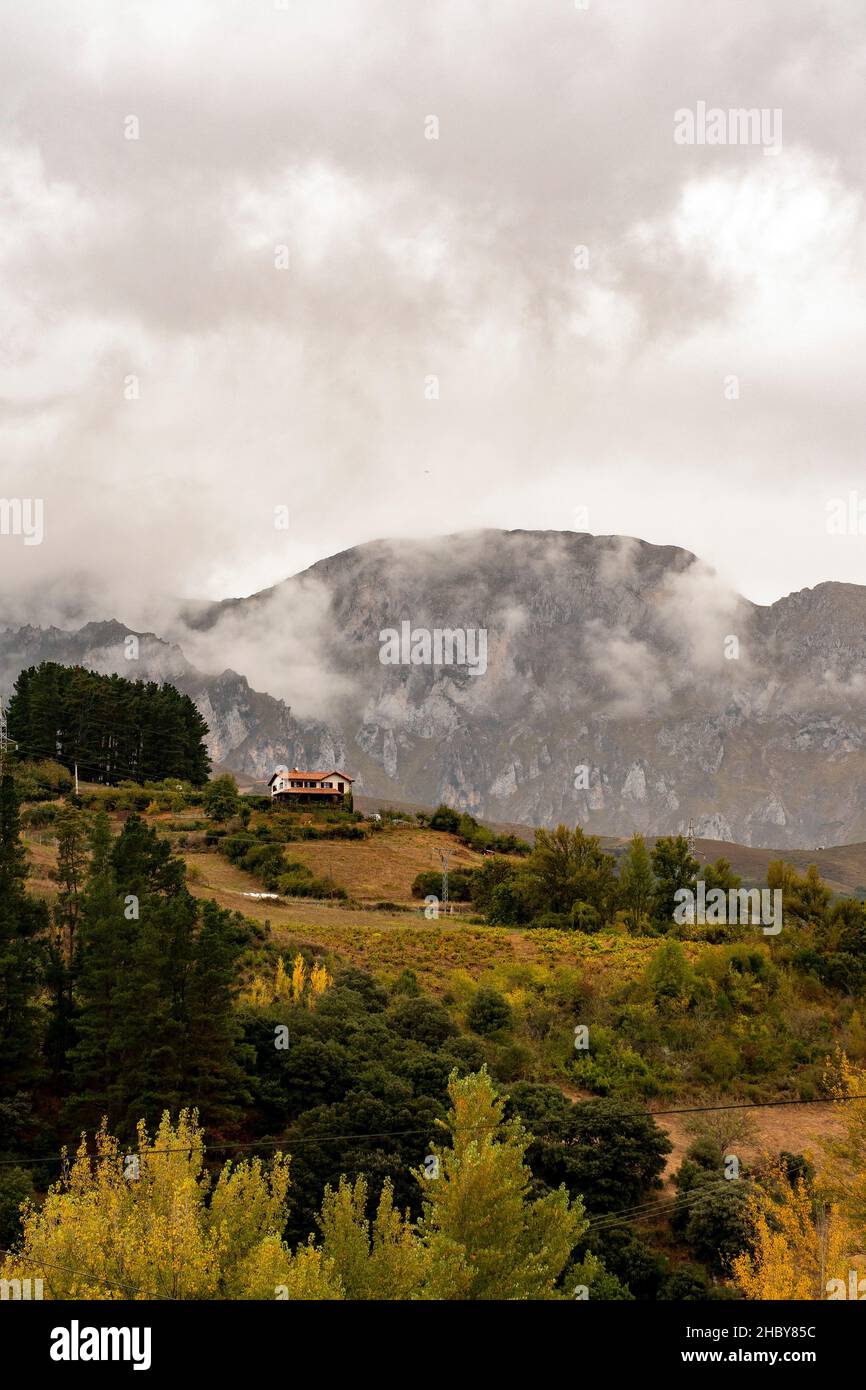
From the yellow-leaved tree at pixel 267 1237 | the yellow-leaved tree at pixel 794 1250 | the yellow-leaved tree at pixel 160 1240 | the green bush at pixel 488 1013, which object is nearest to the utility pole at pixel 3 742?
the green bush at pixel 488 1013

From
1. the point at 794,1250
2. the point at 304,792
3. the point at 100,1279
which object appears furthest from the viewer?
the point at 304,792

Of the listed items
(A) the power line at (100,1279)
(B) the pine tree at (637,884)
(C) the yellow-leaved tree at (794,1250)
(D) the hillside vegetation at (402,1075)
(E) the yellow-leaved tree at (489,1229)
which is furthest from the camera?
(B) the pine tree at (637,884)

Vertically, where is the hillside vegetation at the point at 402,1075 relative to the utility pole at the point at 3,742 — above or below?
below

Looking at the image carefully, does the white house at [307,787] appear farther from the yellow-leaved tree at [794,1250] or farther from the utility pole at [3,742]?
the yellow-leaved tree at [794,1250]

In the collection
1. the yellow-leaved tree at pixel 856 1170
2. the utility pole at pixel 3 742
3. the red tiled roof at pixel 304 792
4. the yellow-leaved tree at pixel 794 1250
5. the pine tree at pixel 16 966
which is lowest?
the yellow-leaved tree at pixel 794 1250

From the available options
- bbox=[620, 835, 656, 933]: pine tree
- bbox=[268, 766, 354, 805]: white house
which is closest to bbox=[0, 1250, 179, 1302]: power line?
bbox=[620, 835, 656, 933]: pine tree

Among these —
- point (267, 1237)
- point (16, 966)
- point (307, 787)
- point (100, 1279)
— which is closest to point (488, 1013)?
point (16, 966)

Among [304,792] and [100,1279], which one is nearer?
[100,1279]

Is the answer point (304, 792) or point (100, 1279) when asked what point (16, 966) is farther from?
point (304, 792)

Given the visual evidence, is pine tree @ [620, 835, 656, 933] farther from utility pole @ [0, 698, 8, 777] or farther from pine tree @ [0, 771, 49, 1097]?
pine tree @ [0, 771, 49, 1097]

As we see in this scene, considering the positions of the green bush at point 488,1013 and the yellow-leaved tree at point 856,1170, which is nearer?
the yellow-leaved tree at point 856,1170
